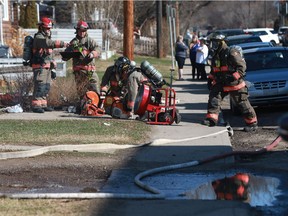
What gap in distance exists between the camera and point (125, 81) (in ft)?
45.3

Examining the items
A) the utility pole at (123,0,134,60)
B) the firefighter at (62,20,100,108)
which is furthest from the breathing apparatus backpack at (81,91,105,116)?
the utility pole at (123,0,134,60)

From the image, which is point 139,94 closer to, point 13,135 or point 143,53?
point 13,135

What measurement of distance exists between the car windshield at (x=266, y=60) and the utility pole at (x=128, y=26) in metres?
2.77

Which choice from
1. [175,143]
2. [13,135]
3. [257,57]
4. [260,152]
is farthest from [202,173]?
[257,57]

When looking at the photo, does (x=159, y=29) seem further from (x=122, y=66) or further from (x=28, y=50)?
(x=122, y=66)

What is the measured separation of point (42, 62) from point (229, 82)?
3.82 meters

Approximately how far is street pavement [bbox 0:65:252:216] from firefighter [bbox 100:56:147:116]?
→ 0.79m

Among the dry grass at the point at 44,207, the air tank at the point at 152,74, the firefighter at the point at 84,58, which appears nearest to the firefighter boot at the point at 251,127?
the air tank at the point at 152,74

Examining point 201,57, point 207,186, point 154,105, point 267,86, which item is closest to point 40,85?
point 154,105

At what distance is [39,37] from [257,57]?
5380 millimetres

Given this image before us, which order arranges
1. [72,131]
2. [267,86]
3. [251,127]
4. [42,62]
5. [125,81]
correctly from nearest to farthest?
[72,131], [251,127], [125,81], [42,62], [267,86]

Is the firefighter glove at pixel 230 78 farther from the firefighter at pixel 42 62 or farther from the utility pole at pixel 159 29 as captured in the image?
the utility pole at pixel 159 29

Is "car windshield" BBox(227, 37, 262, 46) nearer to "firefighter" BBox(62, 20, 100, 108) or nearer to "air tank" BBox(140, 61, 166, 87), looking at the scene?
"firefighter" BBox(62, 20, 100, 108)

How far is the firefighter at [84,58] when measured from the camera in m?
15.0
